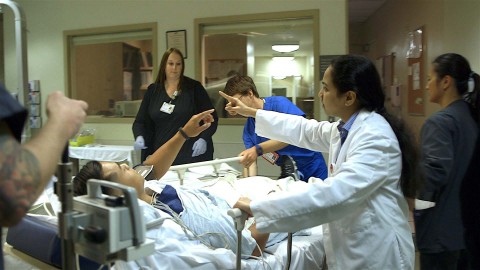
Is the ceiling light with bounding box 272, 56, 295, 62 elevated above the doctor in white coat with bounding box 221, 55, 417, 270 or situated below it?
above

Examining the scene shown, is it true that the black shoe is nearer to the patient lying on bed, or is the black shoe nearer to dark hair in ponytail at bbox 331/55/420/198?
the patient lying on bed

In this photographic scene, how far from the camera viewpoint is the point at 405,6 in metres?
5.25

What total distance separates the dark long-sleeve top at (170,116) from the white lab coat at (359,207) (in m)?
1.87

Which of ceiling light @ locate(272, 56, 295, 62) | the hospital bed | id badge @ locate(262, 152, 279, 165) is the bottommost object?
the hospital bed

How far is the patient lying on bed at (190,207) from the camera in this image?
1.66 meters

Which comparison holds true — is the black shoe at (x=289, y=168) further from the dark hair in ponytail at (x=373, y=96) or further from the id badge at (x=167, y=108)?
the id badge at (x=167, y=108)

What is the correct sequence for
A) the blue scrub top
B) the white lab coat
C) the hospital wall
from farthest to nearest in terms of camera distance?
the hospital wall → the blue scrub top → the white lab coat

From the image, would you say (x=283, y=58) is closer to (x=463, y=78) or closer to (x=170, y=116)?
(x=170, y=116)

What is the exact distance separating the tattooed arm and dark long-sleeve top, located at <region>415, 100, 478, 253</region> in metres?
1.48

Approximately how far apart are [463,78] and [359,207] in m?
0.96

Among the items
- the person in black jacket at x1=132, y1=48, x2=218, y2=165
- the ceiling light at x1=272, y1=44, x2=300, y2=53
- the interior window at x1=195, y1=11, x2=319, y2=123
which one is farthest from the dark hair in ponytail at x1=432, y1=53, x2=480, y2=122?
the ceiling light at x1=272, y1=44, x2=300, y2=53

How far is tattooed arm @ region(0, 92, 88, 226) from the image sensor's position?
74 centimetres

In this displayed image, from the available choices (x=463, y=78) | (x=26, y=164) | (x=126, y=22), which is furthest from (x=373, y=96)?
(x=126, y=22)

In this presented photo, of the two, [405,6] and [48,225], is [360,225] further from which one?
[405,6]
